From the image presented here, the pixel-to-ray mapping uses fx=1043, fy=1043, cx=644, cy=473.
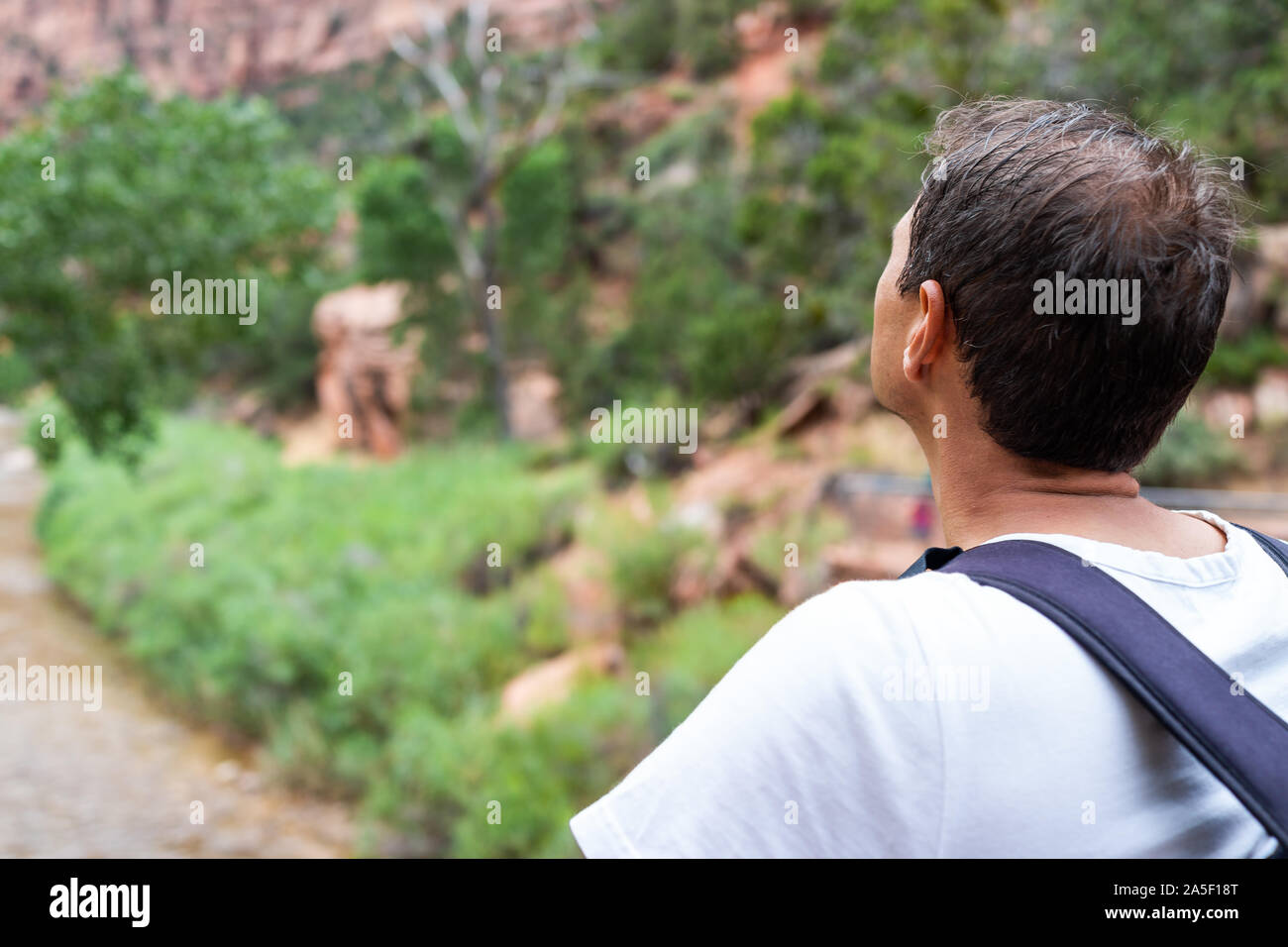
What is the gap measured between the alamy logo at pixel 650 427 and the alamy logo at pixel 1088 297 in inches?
458

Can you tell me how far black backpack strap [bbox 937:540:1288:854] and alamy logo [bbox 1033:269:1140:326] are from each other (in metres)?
0.21

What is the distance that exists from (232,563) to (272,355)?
13.8 meters

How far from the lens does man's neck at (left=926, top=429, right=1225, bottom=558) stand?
83cm

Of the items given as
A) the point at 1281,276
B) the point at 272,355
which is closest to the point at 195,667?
the point at 1281,276

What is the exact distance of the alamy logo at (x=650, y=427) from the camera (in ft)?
42.7

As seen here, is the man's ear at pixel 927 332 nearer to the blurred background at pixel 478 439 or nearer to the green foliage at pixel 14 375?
the blurred background at pixel 478 439

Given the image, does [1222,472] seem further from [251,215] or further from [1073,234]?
[1073,234]

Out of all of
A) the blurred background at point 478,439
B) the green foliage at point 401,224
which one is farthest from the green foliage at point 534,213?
the green foliage at point 401,224

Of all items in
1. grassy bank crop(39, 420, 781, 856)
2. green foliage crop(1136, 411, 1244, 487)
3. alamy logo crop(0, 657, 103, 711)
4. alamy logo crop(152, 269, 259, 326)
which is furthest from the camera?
alamy logo crop(0, 657, 103, 711)

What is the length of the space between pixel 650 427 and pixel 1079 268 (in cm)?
1317

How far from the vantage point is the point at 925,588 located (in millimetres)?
705

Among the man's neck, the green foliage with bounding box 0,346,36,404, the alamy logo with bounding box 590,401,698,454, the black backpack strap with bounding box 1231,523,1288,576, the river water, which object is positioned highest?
the man's neck

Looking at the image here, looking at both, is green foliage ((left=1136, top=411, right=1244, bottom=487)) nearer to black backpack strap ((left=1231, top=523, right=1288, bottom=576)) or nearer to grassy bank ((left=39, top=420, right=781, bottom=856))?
grassy bank ((left=39, top=420, right=781, bottom=856))

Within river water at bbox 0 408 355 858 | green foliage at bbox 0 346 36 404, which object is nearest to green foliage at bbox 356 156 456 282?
river water at bbox 0 408 355 858
